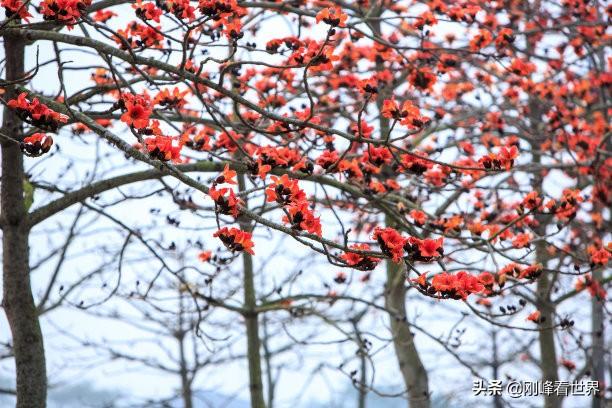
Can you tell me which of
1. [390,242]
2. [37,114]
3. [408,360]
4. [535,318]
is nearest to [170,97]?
[37,114]

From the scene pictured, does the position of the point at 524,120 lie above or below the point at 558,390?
above

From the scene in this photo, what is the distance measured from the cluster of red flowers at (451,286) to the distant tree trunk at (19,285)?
267 cm

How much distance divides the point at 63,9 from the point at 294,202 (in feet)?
4.57

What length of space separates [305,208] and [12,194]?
8.24ft

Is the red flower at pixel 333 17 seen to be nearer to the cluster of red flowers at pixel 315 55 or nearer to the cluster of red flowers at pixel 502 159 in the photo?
the cluster of red flowers at pixel 315 55

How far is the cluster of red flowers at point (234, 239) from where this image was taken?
9.14ft

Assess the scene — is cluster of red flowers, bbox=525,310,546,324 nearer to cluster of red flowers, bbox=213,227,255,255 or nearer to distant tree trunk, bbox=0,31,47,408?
cluster of red flowers, bbox=213,227,255,255

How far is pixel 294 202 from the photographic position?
2.82 m

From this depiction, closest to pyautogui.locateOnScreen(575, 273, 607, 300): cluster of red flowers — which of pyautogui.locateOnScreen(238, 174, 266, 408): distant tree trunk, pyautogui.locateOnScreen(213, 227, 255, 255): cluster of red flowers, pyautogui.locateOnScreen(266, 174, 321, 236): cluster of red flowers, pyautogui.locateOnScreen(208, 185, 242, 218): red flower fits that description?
pyautogui.locateOnScreen(238, 174, 266, 408): distant tree trunk

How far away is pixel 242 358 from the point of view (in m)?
10.7

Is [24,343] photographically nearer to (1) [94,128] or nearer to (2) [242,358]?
(1) [94,128]

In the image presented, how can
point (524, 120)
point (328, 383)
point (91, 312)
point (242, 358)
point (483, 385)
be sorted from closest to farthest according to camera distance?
1. point (483, 385)
2. point (524, 120)
3. point (91, 312)
4. point (242, 358)
5. point (328, 383)

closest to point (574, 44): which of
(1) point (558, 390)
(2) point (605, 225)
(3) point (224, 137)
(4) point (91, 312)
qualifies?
(2) point (605, 225)

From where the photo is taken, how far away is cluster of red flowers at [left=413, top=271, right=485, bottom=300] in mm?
2771
